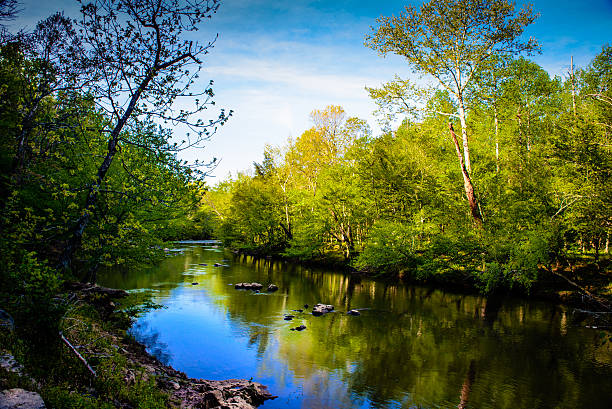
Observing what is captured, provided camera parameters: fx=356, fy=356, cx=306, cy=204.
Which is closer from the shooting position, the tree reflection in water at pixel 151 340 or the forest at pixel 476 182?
the tree reflection in water at pixel 151 340

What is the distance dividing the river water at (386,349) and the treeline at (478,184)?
4.84 metres

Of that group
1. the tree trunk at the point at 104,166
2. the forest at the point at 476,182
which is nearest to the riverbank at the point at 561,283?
the forest at the point at 476,182

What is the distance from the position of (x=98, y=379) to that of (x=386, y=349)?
11847mm

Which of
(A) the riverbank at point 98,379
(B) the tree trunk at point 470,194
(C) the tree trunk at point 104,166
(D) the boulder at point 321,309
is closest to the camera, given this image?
(A) the riverbank at point 98,379

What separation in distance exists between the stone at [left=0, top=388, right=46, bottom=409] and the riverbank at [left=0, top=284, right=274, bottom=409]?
0.28 m

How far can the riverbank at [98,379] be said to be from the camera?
5.92m

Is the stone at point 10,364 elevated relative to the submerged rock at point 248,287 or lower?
elevated

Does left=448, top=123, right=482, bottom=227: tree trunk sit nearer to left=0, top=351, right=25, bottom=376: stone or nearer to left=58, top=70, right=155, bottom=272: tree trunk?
left=58, top=70, right=155, bottom=272: tree trunk

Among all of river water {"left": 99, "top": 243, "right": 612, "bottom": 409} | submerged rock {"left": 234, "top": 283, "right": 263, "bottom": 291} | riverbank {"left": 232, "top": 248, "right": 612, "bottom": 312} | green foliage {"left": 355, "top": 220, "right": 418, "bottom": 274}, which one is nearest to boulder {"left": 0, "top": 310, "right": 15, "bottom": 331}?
river water {"left": 99, "top": 243, "right": 612, "bottom": 409}

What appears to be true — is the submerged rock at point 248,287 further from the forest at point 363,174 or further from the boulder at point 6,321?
the boulder at point 6,321

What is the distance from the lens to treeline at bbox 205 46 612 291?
17.4 meters

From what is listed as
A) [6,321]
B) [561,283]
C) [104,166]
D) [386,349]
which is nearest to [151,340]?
[104,166]

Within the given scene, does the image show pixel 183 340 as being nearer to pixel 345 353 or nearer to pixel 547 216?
pixel 345 353

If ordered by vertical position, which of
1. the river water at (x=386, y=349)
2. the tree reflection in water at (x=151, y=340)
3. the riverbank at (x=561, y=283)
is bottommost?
the tree reflection in water at (x=151, y=340)
